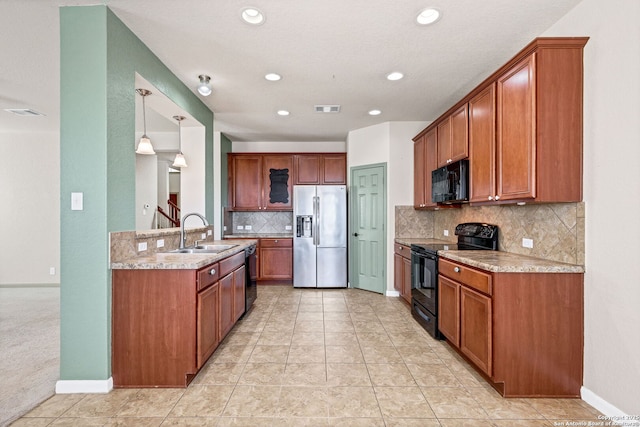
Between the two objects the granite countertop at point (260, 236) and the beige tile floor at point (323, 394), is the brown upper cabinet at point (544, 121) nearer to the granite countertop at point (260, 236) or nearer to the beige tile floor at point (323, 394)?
the beige tile floor at point (323, 394)

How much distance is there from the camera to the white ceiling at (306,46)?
2111mm

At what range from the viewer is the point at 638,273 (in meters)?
1.68

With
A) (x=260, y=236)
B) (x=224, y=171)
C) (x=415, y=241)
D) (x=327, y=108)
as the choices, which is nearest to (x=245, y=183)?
(x=224, y=171)

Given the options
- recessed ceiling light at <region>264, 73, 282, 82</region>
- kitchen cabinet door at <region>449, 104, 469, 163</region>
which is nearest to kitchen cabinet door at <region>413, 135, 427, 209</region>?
kitchen cabinet door at <region>449, 104, 469, 163</region>

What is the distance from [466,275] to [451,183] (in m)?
1.17

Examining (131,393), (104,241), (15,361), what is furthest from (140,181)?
(131,393)

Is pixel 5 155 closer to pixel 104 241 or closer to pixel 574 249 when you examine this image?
pixel 104 241

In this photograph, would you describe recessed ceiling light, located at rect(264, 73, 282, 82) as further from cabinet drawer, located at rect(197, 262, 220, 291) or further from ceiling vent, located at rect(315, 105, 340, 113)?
cabinet drawer, located at rect(197, 262, 220, 291)

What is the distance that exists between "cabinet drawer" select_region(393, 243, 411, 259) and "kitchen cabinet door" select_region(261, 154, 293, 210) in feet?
7.06

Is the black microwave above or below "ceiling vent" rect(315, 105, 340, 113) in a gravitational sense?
below

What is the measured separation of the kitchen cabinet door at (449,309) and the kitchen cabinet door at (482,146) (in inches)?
32.4

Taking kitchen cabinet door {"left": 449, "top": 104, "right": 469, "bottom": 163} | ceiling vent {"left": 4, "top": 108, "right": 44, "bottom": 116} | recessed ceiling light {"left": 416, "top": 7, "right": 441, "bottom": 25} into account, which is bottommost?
kitchen cabinet door {"left": 449, "top": 104, "right": 469, "bottom": 163}

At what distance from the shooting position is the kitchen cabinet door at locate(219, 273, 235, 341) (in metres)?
2.75

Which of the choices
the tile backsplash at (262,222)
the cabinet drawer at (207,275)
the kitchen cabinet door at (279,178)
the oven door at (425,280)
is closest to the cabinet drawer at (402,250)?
the oven door at (425,280)
